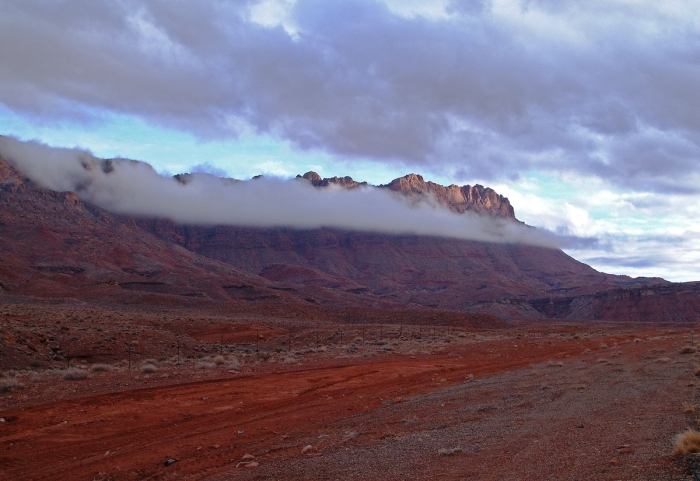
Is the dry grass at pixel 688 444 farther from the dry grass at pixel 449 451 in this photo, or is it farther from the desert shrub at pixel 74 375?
the desert shrub at pixel 74 375

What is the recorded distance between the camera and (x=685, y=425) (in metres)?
10.5

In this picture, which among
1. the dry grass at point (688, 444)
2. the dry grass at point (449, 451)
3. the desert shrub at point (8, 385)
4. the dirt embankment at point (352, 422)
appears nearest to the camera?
the dry grass at point (688, 444)

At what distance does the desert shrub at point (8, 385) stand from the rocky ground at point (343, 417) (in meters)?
0.06

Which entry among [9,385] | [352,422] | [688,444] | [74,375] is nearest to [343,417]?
[352,422]

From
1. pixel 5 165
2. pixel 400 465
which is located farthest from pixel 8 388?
pixel 5 165

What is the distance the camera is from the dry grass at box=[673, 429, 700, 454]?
26.9 feet

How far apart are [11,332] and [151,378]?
1092 centimetres

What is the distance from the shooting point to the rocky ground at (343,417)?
9641 millimetres

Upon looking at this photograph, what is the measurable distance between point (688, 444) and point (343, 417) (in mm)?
8312

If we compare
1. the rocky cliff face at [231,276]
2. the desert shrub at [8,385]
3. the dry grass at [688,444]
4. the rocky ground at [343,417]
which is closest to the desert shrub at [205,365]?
the rocky ground at [343,417]

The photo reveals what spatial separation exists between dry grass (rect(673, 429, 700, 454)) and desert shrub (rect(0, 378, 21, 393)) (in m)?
17.5

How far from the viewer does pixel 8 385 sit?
57.2 feet

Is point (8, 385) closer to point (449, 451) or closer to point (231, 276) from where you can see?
point (449, 451)

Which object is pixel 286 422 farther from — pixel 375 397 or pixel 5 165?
pixel 5 165
